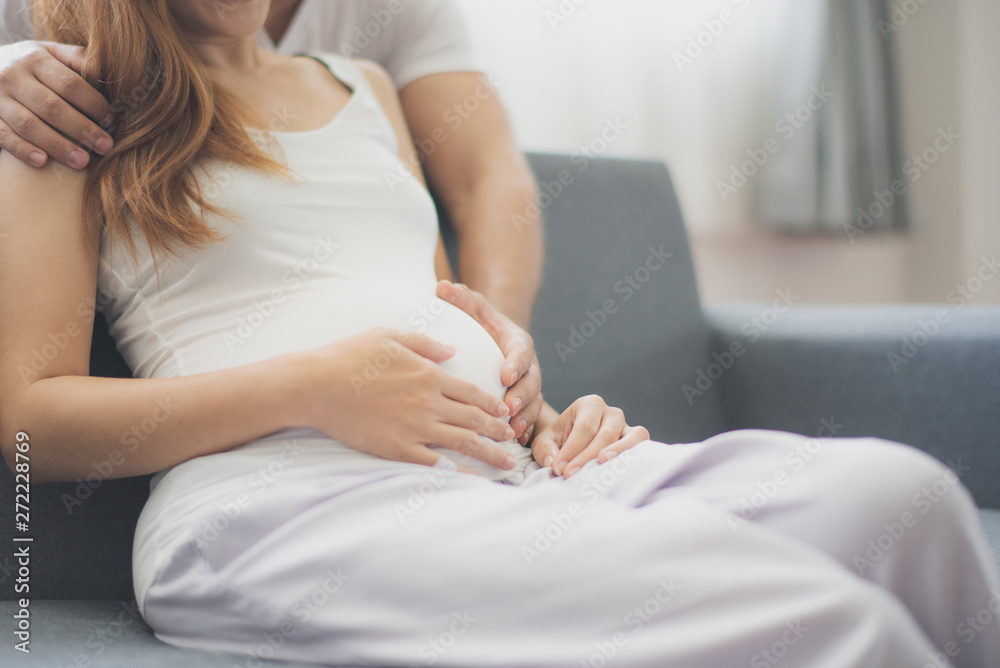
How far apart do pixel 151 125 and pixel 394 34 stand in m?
0.53

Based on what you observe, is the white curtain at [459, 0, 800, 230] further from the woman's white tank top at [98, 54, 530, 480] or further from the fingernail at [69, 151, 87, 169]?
the fingernail at [69, 151, 87, 169]

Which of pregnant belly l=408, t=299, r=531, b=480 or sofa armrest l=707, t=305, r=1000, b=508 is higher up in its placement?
pregnant belly l=408, t=299, r=531, b=480

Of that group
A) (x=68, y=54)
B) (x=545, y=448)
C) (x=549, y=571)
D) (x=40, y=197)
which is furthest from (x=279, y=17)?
(x=549, y=571)

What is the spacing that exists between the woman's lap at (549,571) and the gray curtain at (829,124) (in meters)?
1.96

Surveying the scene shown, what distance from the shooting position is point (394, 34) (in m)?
1.15

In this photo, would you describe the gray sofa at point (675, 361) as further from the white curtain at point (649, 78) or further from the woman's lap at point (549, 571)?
the white curtain at point (649, 78)

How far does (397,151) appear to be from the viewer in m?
0.98

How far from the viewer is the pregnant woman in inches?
19.4

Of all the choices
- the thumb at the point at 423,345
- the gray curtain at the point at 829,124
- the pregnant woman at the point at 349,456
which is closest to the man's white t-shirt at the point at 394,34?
the pregnant woman at the point at 349,456

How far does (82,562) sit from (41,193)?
37 centimetres

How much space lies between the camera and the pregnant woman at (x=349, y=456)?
49 cm

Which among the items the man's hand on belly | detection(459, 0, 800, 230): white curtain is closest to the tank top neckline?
the man's hand on belly

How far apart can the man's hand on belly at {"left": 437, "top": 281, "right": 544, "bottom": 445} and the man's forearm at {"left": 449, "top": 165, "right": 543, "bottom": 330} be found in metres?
0.20

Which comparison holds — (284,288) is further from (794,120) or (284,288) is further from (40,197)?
(794,120)
